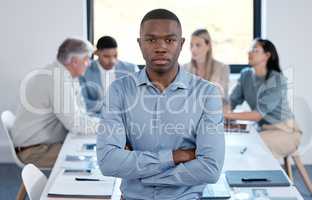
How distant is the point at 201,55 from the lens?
4633 mm

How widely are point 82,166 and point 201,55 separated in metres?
1.99

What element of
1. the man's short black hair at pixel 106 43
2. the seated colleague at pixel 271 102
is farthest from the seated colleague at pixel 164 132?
the man's short black hair at pixel 106 43

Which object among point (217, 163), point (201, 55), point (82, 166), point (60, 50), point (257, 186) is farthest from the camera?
point (201, 55)

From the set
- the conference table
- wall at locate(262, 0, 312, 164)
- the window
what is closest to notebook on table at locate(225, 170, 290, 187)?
the conference table

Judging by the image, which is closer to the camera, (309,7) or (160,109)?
(160,109)

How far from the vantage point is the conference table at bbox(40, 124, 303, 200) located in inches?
96.7

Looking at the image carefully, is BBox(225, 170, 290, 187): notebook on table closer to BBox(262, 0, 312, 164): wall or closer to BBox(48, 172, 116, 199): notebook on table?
BBox(48, 172, 116, 199): notebook on table

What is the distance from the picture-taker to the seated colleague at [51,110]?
3826mm

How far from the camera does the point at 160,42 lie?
193 cm

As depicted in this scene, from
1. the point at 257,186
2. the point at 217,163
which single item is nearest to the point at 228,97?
the point at 257,186

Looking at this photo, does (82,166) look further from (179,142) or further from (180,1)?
(180,1)

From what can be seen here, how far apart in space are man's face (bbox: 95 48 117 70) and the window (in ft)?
2.14

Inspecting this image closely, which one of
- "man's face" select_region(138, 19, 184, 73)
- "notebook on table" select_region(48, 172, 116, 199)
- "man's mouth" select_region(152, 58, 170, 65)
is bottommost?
"notebook on table" select_region(48, 172, 116, 199)

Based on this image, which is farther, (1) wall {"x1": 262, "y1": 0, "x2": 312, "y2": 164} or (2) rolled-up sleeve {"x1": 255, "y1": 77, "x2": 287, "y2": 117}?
(1) wall {"x1": 262, "y1": 0, "x2": 312, "y2": 164}
